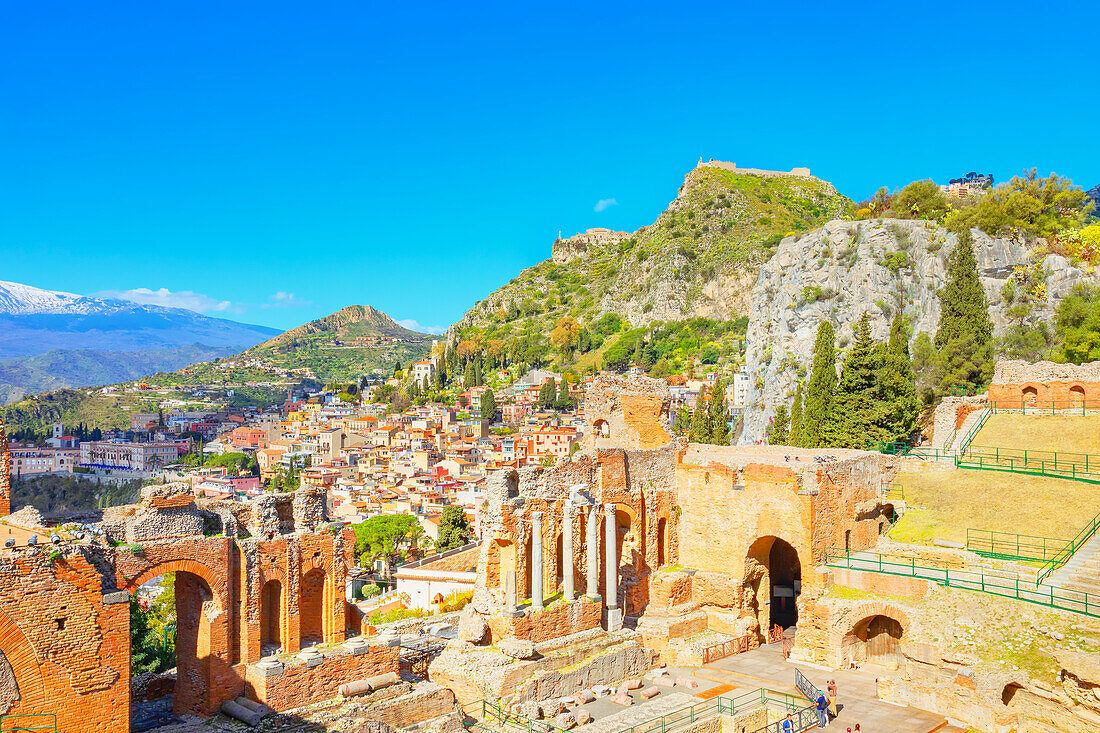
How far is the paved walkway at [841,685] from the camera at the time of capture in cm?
1925

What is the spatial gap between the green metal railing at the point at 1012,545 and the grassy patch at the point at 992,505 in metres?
0.23

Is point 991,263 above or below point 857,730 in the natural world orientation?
above

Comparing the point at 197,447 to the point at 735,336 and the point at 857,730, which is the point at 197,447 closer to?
the point at 735,336

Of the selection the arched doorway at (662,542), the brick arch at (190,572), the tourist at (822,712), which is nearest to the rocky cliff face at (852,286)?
the arched doorway at (662,542)

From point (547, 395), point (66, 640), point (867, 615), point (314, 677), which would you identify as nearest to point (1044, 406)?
point (867, 615)

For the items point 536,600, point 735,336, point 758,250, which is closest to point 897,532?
point 536,600

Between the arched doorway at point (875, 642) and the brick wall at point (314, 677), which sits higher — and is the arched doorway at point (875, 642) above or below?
below

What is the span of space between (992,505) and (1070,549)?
121 inches

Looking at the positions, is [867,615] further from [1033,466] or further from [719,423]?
[719,423]

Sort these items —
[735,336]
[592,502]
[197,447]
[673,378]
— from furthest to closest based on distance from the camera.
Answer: [197,447] → [735,336] → [673,378] → [592,502]

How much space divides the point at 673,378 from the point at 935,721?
313ft

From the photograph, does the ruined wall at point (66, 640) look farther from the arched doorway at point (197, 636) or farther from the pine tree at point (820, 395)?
the pine tree at point (820, 395)

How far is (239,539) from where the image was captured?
18359 millimetres

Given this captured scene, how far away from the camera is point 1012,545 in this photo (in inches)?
919
